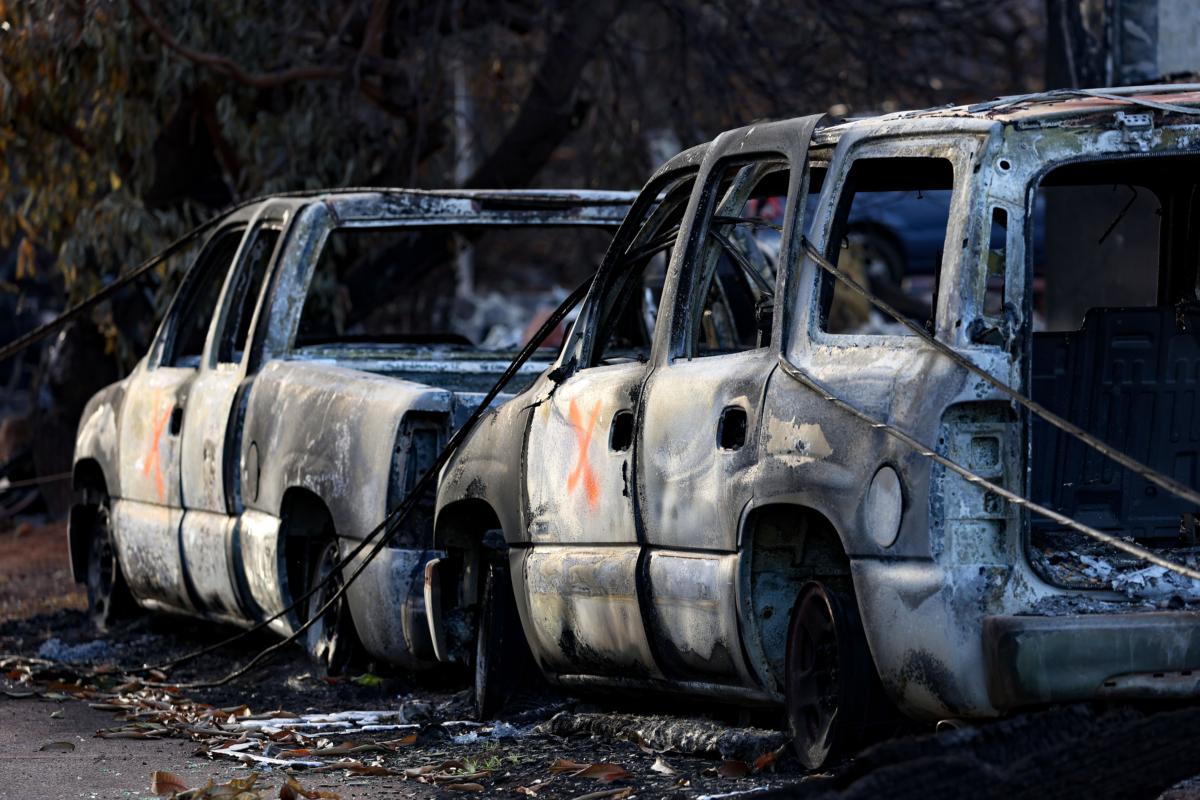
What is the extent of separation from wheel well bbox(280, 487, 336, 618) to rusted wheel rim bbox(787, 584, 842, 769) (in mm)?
3218

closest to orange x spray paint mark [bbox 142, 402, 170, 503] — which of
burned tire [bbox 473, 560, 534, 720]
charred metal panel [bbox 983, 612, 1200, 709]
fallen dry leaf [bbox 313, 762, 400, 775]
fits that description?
burned tire [bbox 473, 560, 534, 720]

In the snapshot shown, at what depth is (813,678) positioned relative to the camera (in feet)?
20.1

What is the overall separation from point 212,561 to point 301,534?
2.22 ft

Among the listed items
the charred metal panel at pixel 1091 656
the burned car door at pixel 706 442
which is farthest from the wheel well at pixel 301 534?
the charred metal panel at pixel 1091 656

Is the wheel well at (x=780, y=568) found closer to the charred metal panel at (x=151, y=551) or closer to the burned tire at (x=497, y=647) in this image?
the burned tire at (x=497, y=647)

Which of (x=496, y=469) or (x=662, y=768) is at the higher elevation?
(x=496, y=469)

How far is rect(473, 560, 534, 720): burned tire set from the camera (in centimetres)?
786

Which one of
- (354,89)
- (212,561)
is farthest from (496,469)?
(354,89)

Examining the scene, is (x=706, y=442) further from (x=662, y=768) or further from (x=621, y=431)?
(x=662, y=768)

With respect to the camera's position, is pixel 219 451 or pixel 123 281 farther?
pixel 123 281

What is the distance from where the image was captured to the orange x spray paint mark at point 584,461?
7.06m

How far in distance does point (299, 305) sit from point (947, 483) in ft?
15.3

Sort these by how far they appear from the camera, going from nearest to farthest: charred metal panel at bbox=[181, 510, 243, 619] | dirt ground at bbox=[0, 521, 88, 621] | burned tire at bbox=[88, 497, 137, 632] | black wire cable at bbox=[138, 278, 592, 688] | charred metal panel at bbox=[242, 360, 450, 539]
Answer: black wire cable at bbox=[138, 278, 592, 688], charred metal panel at bbox=[242, 360, 450, 539], charred metal panel at bbox=[181, 510, 243, 619], burned tire at bbox=[88, 497, 137, 632], dirt ground at bbox=[0, 521, 88, 621]

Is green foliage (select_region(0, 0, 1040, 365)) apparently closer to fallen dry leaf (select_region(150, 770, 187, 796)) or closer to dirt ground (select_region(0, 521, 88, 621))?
dirt ground (select_region(0, 521, 88, 621))
